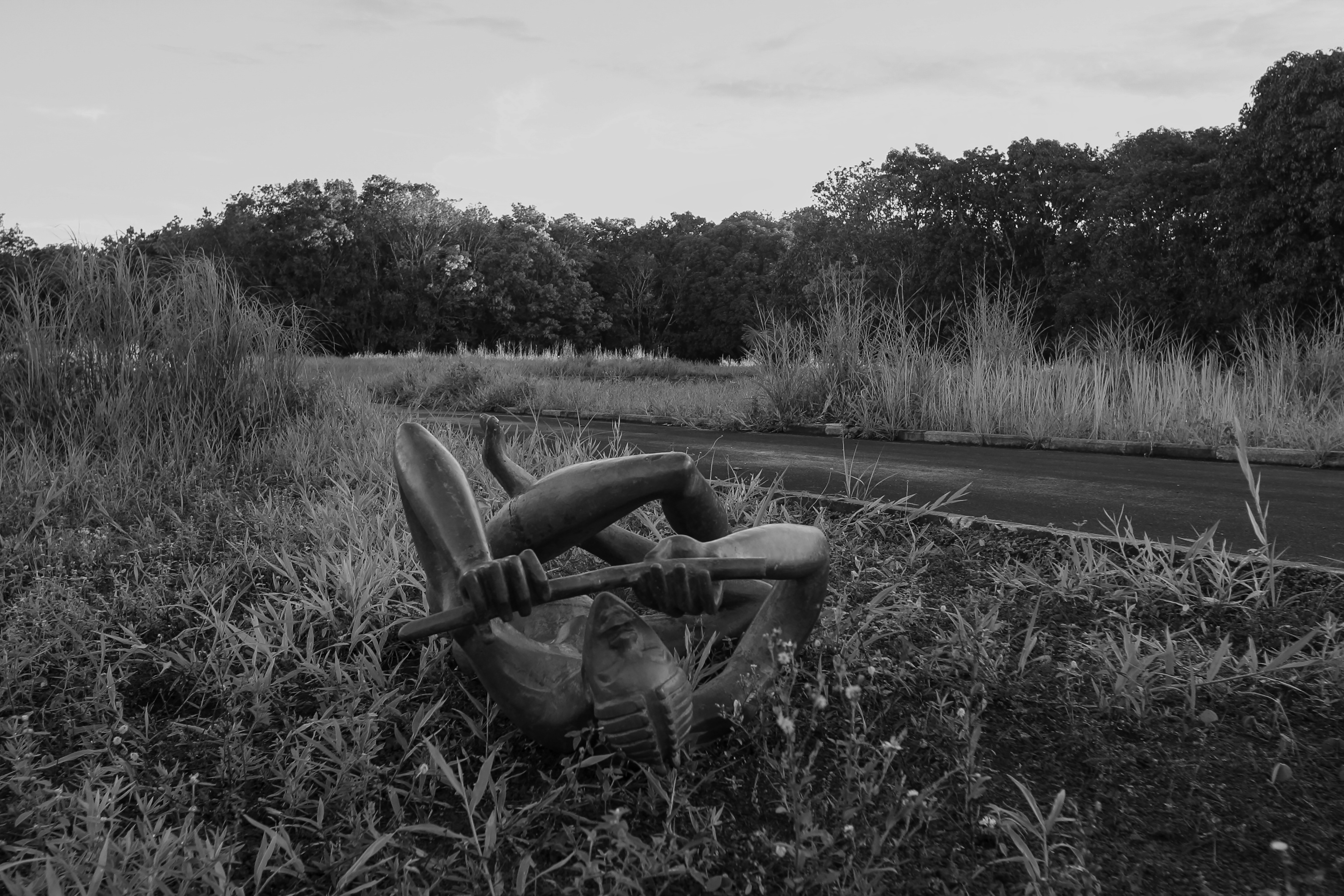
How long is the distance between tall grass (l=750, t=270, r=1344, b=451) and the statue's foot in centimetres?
694

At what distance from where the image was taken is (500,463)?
2146 mm

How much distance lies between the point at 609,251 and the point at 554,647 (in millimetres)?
64086

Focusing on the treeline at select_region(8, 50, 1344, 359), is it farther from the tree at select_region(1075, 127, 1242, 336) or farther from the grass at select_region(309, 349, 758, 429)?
the grass at select_region(309, 349, 758, 429)

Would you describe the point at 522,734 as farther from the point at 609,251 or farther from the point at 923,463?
the point at 609,251

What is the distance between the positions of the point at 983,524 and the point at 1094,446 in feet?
16.5

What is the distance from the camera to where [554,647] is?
1973 mm

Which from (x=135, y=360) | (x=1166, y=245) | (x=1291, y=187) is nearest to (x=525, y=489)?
(x=135, y=360)

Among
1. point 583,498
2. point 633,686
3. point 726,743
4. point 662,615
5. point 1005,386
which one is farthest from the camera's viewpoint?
point 1005,386

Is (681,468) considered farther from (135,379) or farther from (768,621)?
(135,379)

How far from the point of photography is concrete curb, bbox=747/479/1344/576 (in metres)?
2.91

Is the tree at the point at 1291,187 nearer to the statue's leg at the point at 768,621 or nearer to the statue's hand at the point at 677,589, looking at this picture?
the statue's leg at the point at 768,621

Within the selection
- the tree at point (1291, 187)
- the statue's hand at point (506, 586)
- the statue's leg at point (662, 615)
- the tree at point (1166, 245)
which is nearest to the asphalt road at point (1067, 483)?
the statue's leg at point (662, 615)

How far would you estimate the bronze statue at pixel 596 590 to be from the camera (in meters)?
1.56

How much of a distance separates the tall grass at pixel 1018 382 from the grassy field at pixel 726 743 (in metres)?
5.82
